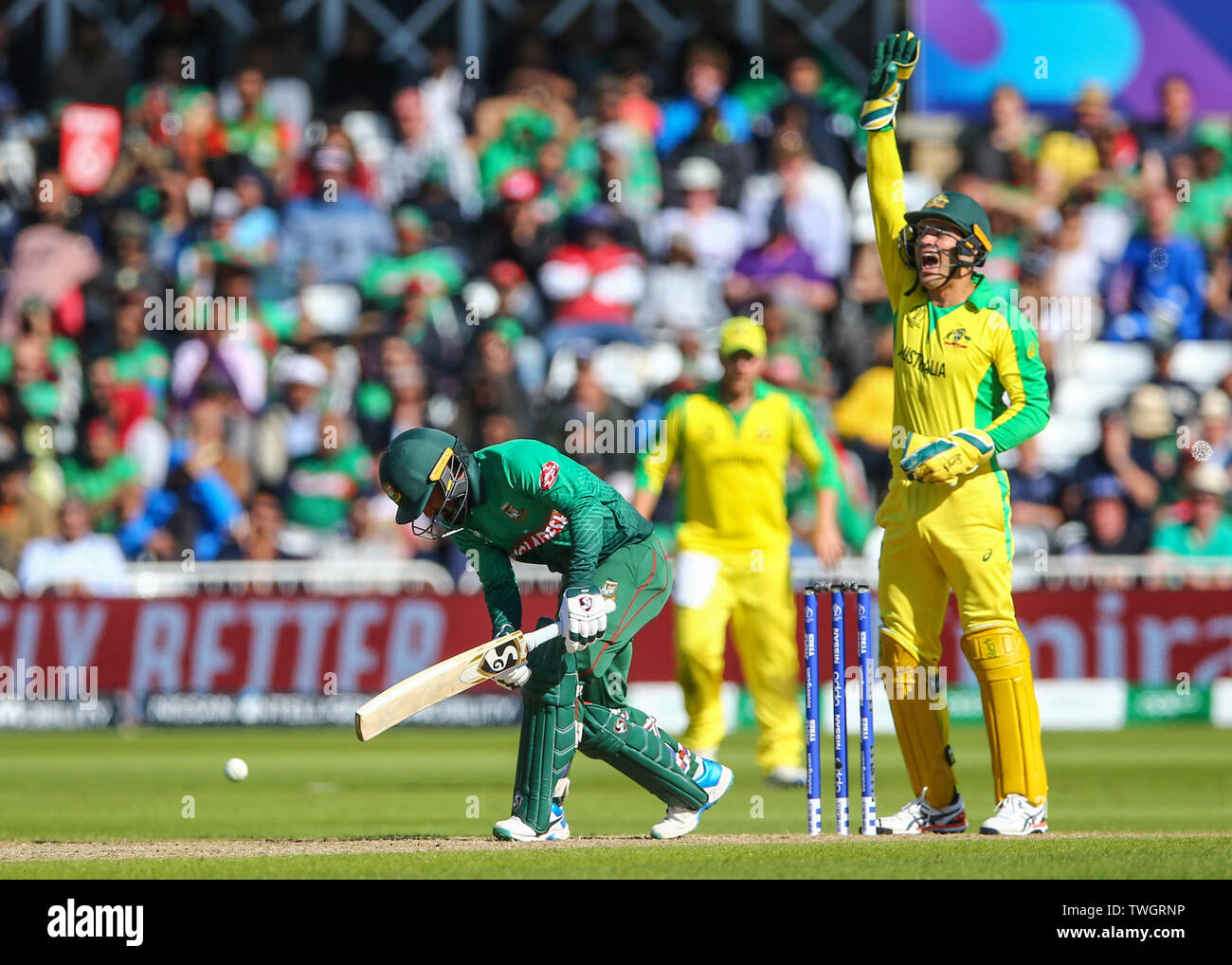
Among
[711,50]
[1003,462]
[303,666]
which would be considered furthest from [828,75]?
[303,666]

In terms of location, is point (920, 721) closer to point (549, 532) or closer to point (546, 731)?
point (546, 731)

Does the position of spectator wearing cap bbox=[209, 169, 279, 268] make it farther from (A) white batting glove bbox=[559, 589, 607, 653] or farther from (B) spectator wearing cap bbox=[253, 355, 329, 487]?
(A) white batting glove bbox=[559, 589, 607, 653]

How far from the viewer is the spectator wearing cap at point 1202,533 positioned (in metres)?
18.2

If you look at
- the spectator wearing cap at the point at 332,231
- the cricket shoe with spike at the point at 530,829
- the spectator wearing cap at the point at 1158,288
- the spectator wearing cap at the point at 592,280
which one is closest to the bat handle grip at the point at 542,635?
the cricket shoe with spike at the point at 530,829

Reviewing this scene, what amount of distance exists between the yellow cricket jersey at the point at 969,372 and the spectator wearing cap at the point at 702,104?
12548mm

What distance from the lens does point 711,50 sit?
2222cm

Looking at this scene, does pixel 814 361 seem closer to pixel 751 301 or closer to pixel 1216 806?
pixel 751 301

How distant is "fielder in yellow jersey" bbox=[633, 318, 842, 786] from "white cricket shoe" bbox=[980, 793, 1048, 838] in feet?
12.0

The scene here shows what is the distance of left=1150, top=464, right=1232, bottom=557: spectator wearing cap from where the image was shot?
18156 millimetres

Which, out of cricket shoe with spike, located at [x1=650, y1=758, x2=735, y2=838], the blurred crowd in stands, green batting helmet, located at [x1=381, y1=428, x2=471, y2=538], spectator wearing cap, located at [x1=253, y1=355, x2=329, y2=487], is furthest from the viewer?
spectator wearing cap, located at [x1=253, y1=355, x2=329, y2=487]

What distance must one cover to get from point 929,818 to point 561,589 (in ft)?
6.44

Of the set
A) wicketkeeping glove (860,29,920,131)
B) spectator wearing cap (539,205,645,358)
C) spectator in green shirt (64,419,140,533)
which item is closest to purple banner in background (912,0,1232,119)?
spectator wearing cap (539,205,645,358)

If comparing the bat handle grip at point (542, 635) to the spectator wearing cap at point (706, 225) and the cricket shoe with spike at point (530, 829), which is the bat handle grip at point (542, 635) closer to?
the cricket shoe with spike at point (530, 829)

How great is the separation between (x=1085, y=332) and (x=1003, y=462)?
2.12 meters
